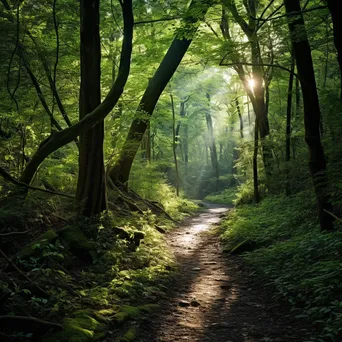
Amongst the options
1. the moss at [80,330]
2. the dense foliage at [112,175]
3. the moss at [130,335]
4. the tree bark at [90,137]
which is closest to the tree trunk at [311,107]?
the dense foliage at [112,175]

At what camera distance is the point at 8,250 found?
5.71m

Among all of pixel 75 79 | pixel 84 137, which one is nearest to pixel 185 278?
pixel 84 137

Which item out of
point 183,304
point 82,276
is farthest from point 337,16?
point 82,276

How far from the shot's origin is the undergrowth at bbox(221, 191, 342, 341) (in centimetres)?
411

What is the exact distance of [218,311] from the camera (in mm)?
5012

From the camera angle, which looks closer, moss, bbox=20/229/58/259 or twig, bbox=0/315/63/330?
twig, bbox=0/315/63/330

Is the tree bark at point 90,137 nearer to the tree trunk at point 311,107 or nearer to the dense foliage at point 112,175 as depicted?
the dense foliage at point 112,175

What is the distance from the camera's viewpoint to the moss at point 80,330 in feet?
11.7

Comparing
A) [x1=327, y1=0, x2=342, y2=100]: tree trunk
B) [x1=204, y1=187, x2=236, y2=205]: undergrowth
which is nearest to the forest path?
[x1=327, y1=0, x2=342, y2=100]: tree trunk

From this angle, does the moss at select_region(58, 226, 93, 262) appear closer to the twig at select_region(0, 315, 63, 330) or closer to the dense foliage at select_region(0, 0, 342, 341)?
the dense foliage at select_region(0, 0, 342, 341)

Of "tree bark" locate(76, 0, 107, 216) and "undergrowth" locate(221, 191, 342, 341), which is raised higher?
"tree bark" locate(76, 0, 107, 216)

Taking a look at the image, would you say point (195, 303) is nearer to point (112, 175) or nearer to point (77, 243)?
point (77, 243)

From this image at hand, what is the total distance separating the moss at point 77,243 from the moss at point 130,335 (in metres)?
2.32

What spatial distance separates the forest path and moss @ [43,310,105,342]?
0.56m
